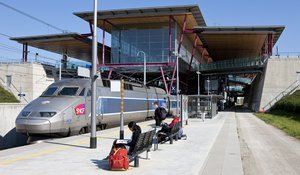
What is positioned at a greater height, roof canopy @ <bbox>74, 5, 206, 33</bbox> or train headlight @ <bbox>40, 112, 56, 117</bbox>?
roof canopy @ <bbox>74, 5, 206, 33</bbox>

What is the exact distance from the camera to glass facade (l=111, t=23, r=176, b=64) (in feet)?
196

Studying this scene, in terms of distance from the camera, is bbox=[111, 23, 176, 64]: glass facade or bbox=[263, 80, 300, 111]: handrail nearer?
bbox=[263, 80, 300, 111]: handrail

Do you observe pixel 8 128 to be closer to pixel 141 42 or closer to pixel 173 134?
pixel 173 134

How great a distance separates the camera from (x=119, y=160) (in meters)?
8.52

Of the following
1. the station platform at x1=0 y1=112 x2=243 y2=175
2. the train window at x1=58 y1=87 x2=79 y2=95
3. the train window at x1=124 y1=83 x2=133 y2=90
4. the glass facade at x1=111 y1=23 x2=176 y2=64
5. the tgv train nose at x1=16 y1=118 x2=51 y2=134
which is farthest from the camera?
the glass facade at x1=111 y1=23 x2=176 y2=64

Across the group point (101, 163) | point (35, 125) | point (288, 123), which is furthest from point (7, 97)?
point (101, 163)

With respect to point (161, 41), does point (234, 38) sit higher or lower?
higher

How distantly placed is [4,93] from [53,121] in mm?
46204

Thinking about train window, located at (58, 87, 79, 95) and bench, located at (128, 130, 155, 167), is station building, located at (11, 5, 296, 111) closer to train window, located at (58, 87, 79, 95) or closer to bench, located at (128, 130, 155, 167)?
train window, located at (58, 87, 79, 95)

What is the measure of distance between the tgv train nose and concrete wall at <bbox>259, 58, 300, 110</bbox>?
45370 mm

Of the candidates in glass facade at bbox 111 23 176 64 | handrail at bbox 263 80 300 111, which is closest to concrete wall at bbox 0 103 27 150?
glass facade at bbox 111 23 176 64

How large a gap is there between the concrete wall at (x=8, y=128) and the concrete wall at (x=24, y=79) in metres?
40.4

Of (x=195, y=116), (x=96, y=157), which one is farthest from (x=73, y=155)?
(x=195, y=116)

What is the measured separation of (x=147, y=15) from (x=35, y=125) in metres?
42.9
